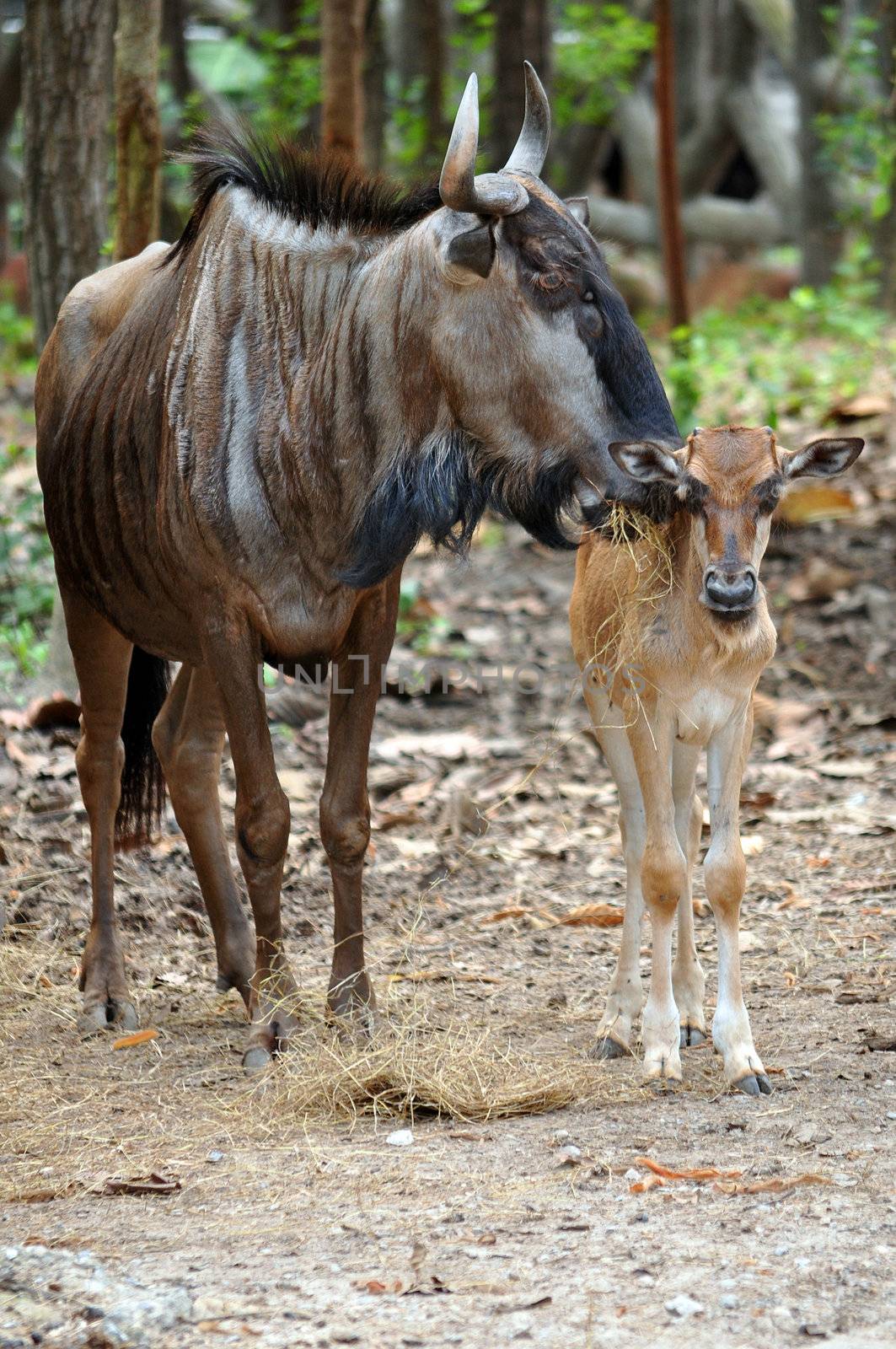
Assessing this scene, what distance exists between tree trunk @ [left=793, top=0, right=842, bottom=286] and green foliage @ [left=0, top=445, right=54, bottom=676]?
1328cm

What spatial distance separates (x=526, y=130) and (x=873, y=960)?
3133 millimetres

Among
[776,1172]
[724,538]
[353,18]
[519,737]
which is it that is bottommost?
[519,737]

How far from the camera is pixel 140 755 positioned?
21.9 ft

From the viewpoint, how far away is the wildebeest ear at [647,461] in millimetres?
4750

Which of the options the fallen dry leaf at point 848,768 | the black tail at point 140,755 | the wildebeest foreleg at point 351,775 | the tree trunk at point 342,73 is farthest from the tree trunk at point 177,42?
the wildebeest foreleg at point 351,775

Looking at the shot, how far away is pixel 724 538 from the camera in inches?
188

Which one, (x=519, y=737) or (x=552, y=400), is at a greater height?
(x=552, y=400)

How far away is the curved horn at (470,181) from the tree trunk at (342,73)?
18.8 ft

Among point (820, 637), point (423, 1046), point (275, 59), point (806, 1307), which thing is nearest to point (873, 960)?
point (423, 1046)

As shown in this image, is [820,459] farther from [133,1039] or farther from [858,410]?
[858,410]

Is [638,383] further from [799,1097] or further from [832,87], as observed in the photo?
[832,87]

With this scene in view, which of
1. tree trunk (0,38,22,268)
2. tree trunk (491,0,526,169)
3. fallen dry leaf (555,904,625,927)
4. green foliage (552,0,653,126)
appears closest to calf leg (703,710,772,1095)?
fallen dry leaf (555,904,625,927)

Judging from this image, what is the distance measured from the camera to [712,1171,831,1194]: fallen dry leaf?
4.00 m

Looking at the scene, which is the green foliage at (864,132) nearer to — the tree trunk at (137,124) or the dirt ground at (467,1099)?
the dirt ground at (467,1099)
